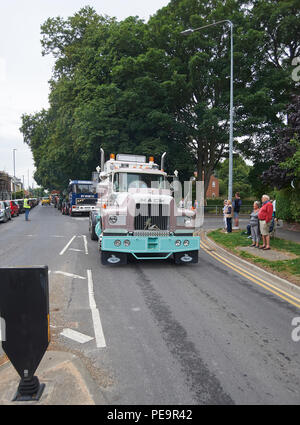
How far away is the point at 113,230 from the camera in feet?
29.5

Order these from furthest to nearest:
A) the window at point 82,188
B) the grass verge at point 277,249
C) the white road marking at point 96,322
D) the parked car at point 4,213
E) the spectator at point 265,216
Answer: the window at point 82,188 < the parked car at point 4,213 < the spectator at point 265,216 < the grass verge at point 277,249 < the white road marking at point 96,322

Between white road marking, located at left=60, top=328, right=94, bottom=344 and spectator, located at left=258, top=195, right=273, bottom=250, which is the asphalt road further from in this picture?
spectator, located at left=258, top=195, right=273, bottom=250

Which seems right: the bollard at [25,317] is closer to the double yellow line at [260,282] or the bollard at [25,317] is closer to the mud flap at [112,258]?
the double yellow line at [260,282]

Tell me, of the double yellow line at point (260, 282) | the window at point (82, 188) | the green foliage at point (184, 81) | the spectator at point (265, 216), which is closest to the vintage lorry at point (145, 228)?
the double yellow line at point (260, 282)

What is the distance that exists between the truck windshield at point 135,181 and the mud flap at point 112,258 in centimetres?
213

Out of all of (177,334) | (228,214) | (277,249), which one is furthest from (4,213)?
(177,334)

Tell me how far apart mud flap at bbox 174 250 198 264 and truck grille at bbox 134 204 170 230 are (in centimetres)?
97

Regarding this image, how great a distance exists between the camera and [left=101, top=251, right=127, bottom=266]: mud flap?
30.4ft

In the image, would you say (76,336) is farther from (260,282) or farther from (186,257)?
(186,257)

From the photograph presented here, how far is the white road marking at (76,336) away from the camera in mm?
4711

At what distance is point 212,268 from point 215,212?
88.8ft

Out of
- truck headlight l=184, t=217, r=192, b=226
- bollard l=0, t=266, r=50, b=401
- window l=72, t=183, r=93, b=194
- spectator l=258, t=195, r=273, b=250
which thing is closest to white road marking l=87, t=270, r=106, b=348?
bollard l=0, t=266, r=50, b=401

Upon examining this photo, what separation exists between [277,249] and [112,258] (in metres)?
6.11
